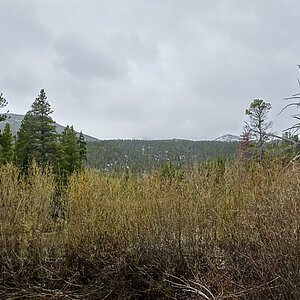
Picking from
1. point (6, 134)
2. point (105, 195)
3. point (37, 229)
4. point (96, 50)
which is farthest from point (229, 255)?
point (6, 134)

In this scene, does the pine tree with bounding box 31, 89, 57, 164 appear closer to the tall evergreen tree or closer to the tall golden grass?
the tall evergreen tree

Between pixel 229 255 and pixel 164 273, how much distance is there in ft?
5.10

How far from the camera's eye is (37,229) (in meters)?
6.52

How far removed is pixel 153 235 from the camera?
5.45 m

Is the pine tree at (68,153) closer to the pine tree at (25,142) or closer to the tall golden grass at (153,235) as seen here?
the pine tree at (25,142)

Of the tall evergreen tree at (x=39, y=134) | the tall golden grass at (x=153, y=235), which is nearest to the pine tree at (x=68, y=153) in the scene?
the tall evergreen tree at (x=39, y=134)

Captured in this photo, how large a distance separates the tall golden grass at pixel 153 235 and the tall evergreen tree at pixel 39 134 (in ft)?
27.8

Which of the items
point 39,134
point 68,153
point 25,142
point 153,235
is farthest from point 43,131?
point 153,235

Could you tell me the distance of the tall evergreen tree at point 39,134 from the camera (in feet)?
50.8

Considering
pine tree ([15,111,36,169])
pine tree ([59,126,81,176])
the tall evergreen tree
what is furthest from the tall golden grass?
pine tree ([59,126,81,176])

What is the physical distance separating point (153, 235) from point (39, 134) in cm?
1220

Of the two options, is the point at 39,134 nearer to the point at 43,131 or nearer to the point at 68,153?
the point at 43,131

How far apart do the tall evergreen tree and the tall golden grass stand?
847cm

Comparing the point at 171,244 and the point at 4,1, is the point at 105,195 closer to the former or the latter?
the point at 171,244
